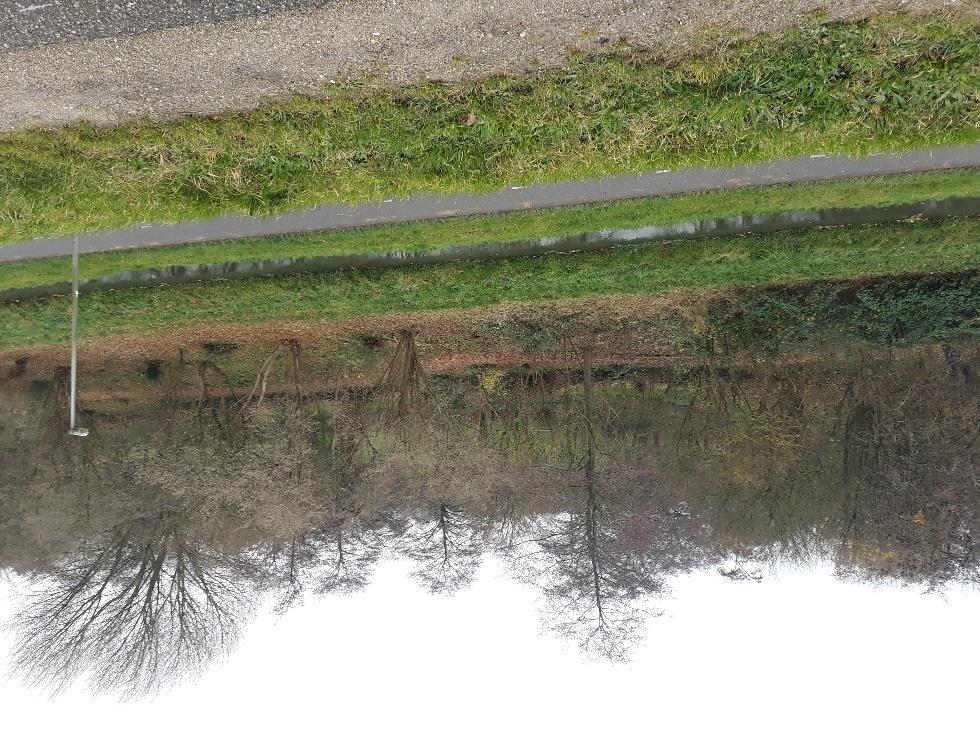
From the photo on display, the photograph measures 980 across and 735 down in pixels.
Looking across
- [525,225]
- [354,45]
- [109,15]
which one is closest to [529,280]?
[525,225]

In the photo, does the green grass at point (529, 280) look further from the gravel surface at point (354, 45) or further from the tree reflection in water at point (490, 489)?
the gravel surface at point (354, 45)

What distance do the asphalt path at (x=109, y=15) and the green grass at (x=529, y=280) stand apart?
490 cm

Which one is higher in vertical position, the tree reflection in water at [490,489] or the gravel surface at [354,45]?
the gravel surface at [354,45]

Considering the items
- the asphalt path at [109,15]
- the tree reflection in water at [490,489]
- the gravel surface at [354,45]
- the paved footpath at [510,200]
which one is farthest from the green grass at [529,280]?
the asphalt path at [109,15]

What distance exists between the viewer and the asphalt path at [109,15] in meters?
9.47

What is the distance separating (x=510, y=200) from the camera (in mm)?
12320

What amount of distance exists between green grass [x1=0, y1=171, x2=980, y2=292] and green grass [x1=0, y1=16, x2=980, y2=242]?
2.76 ft

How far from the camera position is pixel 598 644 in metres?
14.5

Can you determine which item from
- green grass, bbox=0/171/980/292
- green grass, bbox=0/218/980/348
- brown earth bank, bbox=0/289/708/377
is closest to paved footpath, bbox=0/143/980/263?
green grass, bbox=0/171/980/292

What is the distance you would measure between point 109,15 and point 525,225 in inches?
286

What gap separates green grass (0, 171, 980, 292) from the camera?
11930mm

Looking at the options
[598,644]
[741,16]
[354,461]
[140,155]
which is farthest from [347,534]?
[741,16]

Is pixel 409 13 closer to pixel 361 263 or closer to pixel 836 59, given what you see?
pixel 361 263

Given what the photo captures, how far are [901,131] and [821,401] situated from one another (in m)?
5.58
